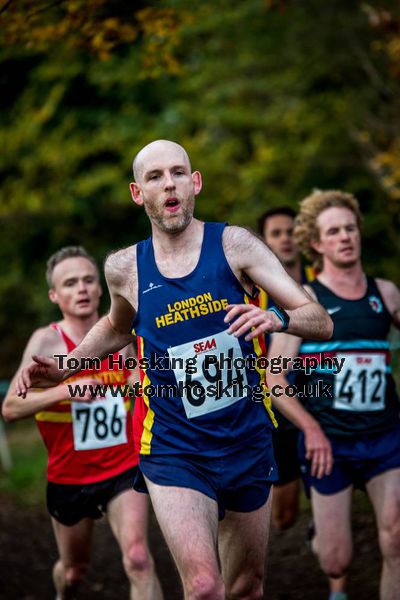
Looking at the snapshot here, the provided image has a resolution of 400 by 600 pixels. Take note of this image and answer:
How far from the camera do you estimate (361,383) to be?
17.1ft

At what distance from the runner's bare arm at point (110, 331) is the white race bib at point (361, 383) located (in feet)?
4.78

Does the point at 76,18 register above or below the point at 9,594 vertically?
above

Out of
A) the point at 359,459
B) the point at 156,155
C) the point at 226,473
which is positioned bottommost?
the point at 359,459

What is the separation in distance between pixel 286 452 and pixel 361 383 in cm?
169

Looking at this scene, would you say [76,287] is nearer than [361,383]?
No

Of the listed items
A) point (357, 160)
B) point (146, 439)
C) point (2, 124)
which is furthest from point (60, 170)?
point (146, 439)

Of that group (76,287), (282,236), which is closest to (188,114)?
(282,236)

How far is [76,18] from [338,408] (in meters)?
3.11

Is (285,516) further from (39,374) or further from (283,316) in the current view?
(283,316)

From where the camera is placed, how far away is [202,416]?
3.89 m

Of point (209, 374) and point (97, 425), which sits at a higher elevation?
point (209, 374)


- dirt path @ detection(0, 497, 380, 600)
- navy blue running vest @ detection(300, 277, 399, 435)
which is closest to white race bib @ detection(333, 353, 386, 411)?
navy blue running vest @ detection(300, 277, 399, 435)

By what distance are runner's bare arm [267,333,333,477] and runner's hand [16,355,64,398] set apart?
1.59 meters

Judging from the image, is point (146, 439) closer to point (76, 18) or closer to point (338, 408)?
point (338, 408)
